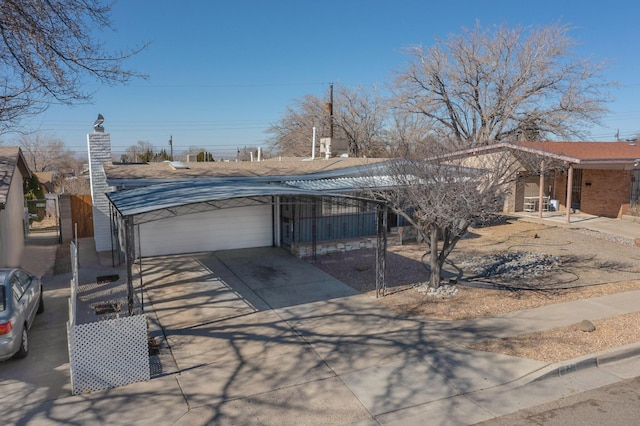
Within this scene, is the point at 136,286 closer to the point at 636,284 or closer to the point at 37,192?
the point at 636,284

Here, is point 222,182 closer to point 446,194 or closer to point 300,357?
point 446,194

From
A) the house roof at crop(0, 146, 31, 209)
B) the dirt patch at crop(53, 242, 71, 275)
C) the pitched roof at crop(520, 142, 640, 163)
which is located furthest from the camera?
the pitched roof at crop(520, 142, 640, 163)

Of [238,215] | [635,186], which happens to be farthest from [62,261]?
[635,186]

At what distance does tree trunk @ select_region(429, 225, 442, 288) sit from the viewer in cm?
1088

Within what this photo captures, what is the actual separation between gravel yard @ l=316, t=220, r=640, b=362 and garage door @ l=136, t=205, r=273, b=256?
2.94 meters

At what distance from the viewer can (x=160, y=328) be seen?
877cm

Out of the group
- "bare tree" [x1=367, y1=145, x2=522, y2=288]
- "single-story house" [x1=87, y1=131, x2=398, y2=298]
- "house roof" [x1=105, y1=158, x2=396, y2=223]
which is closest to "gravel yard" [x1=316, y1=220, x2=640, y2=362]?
"bare tree" [x1=367, y1=145, x2=522, y2=288]

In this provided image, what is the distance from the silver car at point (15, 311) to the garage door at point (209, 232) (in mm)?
6047

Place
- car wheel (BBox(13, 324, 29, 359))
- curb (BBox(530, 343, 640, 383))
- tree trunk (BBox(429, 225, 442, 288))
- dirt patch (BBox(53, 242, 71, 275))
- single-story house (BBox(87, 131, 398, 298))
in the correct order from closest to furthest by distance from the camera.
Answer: curb (BBox(530, 343, 640, 383)), car wheel (BBox(13, 324, 29, 359)), tree trunk (BBox(429, 225, 442, 288)), dirt patch (BBox(53, 242, 71, 275)), single-story house (BBox(87, 131, 398, 298))

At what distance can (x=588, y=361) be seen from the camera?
7.39 m

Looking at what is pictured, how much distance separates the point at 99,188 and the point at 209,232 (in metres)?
3.93

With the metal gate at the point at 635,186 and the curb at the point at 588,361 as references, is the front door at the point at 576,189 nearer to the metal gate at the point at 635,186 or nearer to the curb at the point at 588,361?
the metal gate at the point at 635,186

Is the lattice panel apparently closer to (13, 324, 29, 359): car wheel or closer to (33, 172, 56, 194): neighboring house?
(13, 324, 29, 359): car wheel

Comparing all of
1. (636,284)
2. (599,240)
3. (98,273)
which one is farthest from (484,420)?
(599,240)
